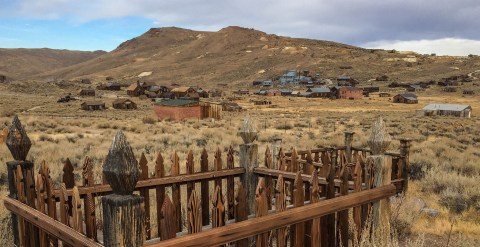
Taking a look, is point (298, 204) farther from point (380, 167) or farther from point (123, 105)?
point (123, 105)

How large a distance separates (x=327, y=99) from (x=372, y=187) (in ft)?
226

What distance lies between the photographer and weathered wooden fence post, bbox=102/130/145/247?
1794mm

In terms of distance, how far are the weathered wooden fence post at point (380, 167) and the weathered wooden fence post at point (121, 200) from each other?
269 centimetres

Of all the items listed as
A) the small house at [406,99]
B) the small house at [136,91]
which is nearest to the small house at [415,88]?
the small house at [406,99]

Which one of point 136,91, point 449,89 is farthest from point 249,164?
point 449,89

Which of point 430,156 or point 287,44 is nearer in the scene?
point 430,156

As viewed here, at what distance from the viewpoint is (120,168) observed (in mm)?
1786

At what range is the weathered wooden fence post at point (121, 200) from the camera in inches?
70.6

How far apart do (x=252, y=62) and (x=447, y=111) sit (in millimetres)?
90037

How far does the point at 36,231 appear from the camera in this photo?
9.95ft

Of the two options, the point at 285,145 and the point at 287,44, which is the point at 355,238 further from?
the point at 287,44

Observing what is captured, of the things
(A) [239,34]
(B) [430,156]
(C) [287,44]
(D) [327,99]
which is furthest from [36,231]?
(A) [239,34]

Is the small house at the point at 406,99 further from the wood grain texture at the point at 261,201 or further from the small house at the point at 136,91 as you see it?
the wood grain texture at the point at 261,201

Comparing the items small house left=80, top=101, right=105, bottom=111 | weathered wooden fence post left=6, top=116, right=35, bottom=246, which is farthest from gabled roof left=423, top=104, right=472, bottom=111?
weathered wooden fence post left=6, top=116, right=35, bottom=246
